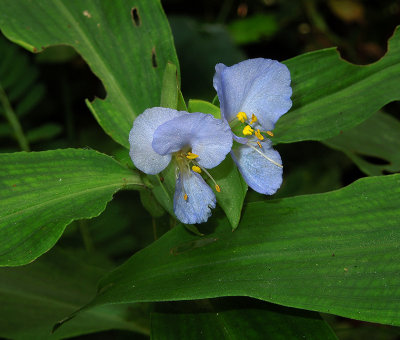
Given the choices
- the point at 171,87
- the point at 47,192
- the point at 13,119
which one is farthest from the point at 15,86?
the point at 171,87

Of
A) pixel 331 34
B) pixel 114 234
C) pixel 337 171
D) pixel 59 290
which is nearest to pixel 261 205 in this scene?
pixel 59 290

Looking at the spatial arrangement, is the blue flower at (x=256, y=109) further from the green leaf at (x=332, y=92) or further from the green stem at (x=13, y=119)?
the green stem at (x=13, y=119)

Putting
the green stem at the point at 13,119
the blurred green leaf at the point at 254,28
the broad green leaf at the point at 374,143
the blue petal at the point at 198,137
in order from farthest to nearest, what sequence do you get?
the blurred green leaf at the point at 254,28, the green stem at the point at 13,119, the broad green leaf at the point at 374,143, the blue petal at the point at 198,137

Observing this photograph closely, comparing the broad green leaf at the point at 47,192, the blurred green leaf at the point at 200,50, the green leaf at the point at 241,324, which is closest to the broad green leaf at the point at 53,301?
the green leaf at the point at 241,324

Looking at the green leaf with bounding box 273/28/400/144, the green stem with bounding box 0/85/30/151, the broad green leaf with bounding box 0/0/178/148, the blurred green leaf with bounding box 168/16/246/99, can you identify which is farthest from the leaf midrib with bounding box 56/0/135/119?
the blurred green leaf with bounding box 168/16/246/99

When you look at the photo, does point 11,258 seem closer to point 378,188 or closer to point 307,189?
point 378,188

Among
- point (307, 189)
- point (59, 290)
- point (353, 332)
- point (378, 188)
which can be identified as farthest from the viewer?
point (307, 189)
